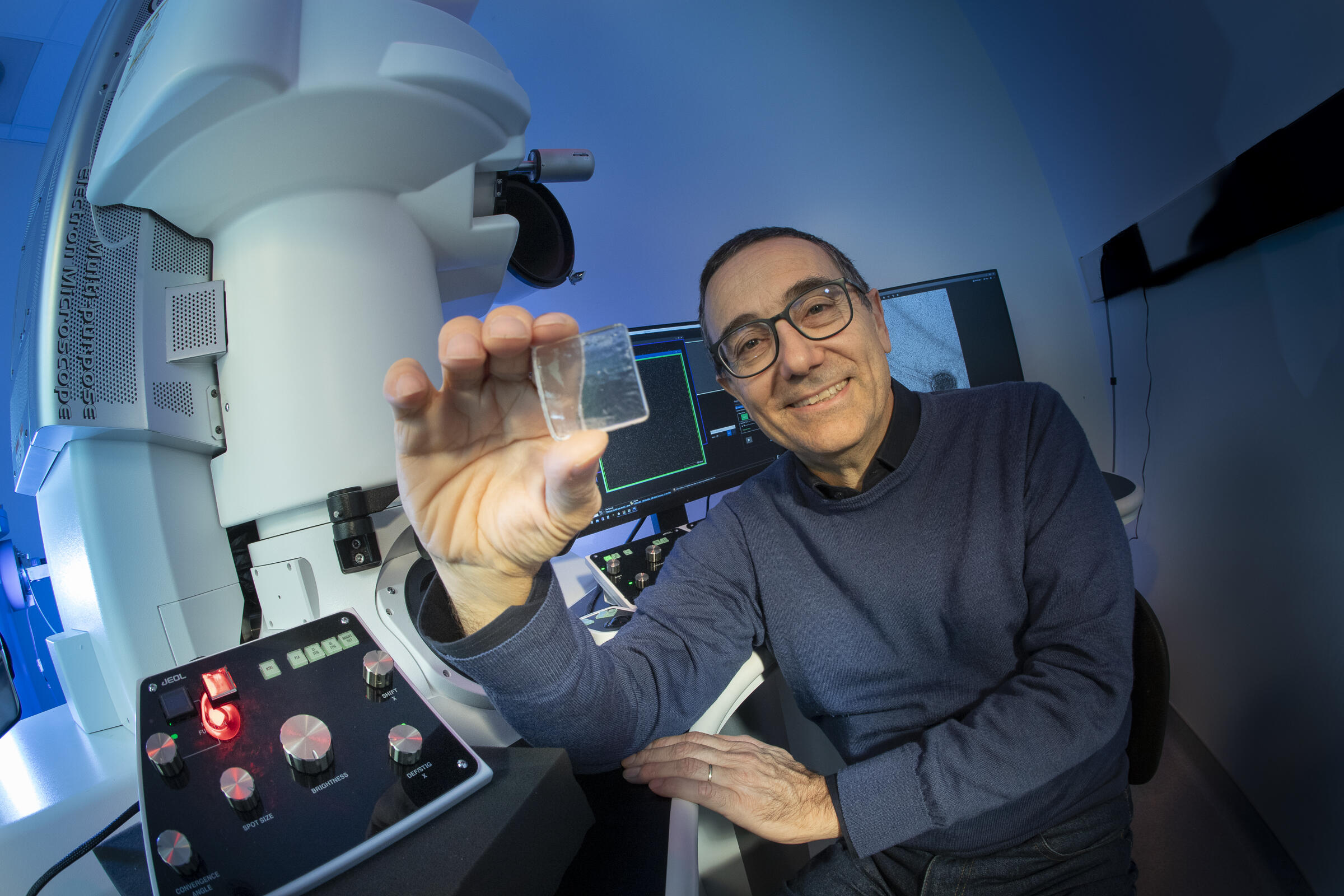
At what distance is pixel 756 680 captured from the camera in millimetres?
978

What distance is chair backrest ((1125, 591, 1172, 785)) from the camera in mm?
821

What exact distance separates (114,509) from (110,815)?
0.32 metres

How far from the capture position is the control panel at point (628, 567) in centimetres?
109

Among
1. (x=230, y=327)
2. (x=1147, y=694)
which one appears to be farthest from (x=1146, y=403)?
(x=230, y=327)

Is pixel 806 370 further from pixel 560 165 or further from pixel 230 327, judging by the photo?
pixel 230 327

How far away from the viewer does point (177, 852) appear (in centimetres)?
44

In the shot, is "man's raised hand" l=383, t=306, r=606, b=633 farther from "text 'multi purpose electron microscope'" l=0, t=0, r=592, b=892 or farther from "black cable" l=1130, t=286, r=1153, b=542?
"black cable" l=1130, t=286, r=1153, b=542

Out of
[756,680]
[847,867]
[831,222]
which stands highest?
[831,222]

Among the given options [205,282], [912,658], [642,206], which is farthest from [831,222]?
[205,282]

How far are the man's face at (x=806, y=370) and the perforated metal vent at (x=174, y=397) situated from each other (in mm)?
723

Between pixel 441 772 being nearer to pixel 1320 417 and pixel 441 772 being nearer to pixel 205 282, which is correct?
pixel 205 282

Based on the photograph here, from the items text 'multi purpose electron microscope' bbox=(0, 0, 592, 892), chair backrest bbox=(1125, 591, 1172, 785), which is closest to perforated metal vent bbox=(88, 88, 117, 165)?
text 'multi purpose electron microscope' bbox=(0, 0, 592, 892)

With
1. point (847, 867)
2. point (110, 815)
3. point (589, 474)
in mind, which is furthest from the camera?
point (847, 867)

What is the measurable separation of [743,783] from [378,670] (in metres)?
0.44
